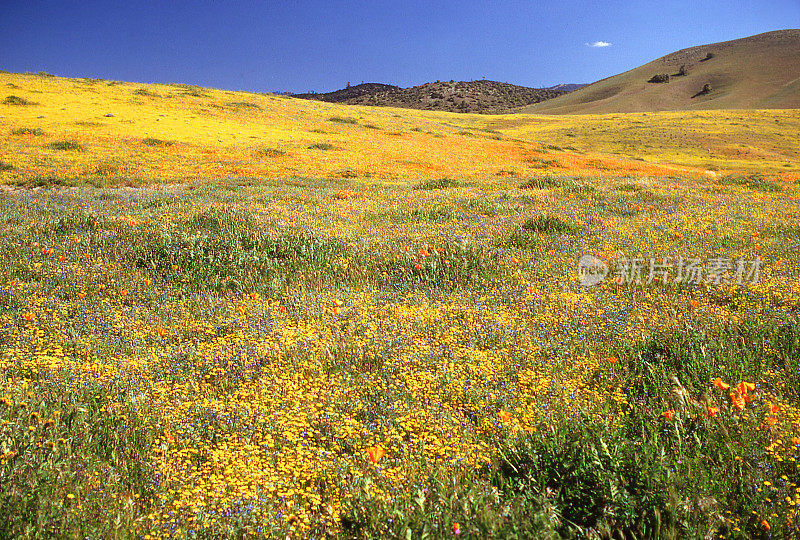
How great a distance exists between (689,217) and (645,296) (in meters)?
5.73

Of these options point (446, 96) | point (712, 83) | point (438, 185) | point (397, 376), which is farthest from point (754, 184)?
point (446, 96)

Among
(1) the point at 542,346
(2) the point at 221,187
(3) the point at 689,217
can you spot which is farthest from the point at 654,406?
(2) the point at 221,187

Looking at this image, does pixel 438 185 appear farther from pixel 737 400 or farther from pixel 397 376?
pixel 737 400

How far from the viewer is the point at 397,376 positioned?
12.3 ft

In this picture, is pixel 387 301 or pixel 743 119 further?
pixel 743 119

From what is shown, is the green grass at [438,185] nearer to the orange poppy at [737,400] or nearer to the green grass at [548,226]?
the green grass at [548,226]

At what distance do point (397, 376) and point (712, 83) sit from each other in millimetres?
139711

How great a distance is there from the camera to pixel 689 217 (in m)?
9.52

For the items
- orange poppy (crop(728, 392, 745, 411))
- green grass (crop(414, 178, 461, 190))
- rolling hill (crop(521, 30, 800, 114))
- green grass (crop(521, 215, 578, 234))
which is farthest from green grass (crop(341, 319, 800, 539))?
rolling hill (crop(521, 30, 800, 114))

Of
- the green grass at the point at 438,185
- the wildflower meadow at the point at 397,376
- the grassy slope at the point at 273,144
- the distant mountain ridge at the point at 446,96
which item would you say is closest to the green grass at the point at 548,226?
the wildflower meadow at the point at 397,376

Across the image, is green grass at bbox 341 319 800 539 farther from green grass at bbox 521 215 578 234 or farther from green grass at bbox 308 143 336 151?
green grass at bbox 308 143 336 151

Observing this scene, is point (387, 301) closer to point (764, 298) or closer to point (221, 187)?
point (764, 298)

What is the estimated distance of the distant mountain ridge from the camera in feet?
426

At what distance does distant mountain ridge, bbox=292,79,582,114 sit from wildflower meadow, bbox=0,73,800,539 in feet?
396
